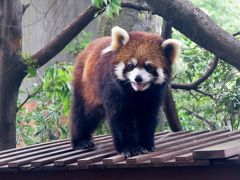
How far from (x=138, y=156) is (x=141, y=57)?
651mm

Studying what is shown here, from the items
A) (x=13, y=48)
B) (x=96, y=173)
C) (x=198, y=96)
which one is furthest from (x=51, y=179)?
(x=198, y=96)

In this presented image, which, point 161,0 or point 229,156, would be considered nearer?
point 229,156

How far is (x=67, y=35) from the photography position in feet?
16.9

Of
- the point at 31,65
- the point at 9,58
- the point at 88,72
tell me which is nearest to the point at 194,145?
the point at 88,72

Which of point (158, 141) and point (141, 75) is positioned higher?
point (141, 75)

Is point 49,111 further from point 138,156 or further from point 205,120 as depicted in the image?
point 138,156

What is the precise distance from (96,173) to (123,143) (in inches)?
12.9

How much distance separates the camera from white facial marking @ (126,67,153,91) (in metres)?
3.60

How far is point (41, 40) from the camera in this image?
7.90 metres

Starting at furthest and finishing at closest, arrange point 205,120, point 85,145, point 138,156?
point 205,120 → point 85,145 → point 138,156

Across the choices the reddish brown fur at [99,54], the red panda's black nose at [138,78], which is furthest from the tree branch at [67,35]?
the red panda's black nose at [138,78]

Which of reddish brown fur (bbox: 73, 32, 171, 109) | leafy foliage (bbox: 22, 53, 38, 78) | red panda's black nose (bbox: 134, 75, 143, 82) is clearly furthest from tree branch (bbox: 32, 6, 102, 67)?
red panda's black nose (bbox: 134, 75, 143, 82)

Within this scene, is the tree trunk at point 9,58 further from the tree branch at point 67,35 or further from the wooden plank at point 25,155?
the wooden plank at point 25,155

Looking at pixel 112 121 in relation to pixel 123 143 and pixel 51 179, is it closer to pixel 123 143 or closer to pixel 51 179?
pixel 123 143
